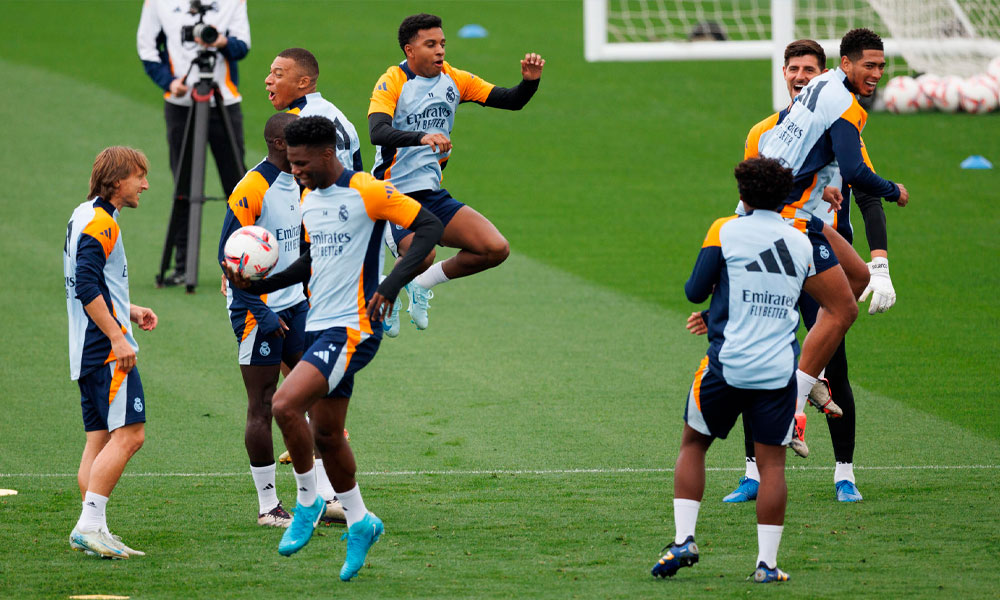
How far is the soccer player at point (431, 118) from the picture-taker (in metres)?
7.50

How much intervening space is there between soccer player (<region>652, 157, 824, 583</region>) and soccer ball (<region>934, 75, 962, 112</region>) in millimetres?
17825

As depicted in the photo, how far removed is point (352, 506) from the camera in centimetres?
581

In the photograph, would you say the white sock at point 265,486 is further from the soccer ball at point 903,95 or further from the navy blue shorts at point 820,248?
the soccer ball at point 903,95

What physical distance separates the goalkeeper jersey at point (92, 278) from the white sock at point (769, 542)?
295 centimetres

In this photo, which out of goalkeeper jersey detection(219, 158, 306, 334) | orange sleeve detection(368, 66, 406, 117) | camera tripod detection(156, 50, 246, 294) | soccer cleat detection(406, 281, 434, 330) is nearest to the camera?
goalkeeper jersey detection(219, 158, 306, 334)

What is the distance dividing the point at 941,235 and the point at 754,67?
490 inches

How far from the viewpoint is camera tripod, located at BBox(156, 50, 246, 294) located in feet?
39.7

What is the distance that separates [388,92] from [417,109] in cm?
21

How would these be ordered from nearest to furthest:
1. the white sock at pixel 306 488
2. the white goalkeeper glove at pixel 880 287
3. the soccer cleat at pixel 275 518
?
the white sock at pixel 306 488 → the soccer cleat at pixel 275 518 → the white goalkeeper glove at pixel 880 287

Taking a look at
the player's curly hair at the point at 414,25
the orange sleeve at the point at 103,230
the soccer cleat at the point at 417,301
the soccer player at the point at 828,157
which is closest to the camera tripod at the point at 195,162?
the soccer cleat at the point at 417,301

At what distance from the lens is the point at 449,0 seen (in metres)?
32.8

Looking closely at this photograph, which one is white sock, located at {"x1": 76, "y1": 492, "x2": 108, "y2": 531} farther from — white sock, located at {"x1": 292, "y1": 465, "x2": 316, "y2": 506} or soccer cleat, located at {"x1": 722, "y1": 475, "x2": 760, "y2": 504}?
soccer cleat, located at {"x1": 722, "y1": 475, "x2": 760, "y2": 504}

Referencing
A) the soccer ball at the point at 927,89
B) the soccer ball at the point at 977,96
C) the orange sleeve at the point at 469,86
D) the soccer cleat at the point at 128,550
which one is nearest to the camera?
the soccer cleat at the point at 128,550

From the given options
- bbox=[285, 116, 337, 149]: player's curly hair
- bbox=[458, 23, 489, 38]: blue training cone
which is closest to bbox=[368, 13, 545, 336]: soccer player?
Answer: bbox=[285, 116, 337, 149]: player's curly hair
